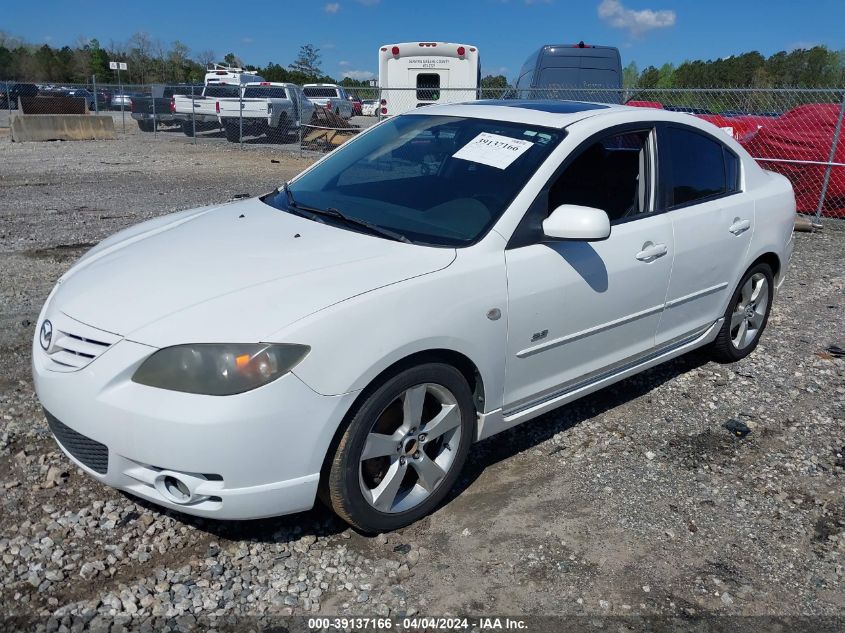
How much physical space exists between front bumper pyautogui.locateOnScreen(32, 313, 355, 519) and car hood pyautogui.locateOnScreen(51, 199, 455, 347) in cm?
19

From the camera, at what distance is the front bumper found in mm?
2438

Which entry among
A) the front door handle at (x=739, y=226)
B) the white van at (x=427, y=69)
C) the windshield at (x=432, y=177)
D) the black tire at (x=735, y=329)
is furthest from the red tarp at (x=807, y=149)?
the windshield at (x=432, y=177)

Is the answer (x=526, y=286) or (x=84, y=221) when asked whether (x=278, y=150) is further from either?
(x=526, y=286)

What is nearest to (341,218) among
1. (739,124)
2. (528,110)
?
(528,110)

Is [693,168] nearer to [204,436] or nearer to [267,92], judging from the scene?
[204,436]

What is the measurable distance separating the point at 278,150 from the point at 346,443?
18182 millimetres

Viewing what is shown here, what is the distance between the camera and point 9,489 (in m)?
3.19

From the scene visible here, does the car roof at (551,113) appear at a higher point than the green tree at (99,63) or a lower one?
lower

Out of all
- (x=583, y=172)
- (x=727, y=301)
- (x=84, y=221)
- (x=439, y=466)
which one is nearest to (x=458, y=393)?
(x=439, y=466)

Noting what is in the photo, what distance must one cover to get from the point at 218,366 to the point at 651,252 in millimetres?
2357

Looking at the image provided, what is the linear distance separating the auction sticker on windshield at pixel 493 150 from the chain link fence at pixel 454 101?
71.5 inches

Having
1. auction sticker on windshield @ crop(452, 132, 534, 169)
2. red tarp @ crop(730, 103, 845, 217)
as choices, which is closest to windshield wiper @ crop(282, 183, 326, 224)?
auction sticker on windshield @ crop(452, 132, 534, 169)

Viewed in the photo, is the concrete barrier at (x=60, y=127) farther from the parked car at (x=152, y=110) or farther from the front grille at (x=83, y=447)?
the front grille at (x=83, y=447)

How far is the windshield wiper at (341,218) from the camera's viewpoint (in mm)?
3184
